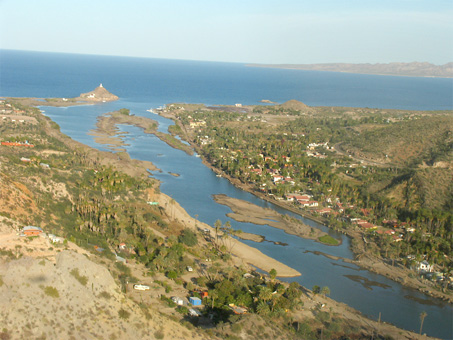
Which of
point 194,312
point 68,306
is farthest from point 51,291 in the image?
point 194,312

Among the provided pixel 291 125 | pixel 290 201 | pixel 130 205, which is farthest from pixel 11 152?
pixel 291 125

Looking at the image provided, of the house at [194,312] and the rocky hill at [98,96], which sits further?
the rocky hill at [98,96]

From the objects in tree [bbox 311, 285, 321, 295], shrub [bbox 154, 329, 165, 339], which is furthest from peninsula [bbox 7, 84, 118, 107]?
shrub [bbox 154, 329, 165, 339]

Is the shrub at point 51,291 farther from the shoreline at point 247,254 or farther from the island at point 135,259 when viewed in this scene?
the shoreline at point 247,254

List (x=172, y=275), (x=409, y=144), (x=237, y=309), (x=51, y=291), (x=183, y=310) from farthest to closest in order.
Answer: (x=409, y=144) < (x=172, y=275) < (x=237, y=309) < (x=183, y=310) < (x=51, y=291)

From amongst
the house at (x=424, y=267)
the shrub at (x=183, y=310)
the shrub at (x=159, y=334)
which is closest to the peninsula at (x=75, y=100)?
the shrub at (x=183, y=310)

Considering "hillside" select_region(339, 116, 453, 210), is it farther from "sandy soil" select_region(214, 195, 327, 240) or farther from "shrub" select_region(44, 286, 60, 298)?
"shrub" select_region(44, 286, 60, 298)

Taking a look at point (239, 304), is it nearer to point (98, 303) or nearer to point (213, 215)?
point (98, 303)

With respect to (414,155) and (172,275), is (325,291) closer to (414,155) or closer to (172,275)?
(172,275)
